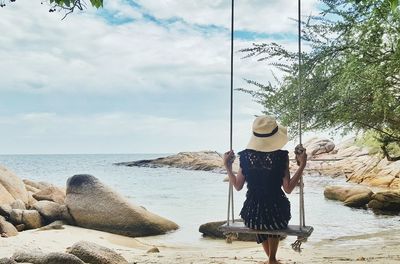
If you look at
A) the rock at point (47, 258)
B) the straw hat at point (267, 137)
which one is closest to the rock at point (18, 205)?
the rock at point (47, 258)

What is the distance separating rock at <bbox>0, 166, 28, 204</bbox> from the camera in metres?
16.2

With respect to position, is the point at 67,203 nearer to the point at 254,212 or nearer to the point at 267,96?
the point at 267,96

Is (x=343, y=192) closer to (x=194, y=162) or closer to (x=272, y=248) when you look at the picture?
(x=272, y=248)

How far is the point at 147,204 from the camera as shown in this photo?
27.1 metres

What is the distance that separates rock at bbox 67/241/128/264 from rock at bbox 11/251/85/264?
1.61ft

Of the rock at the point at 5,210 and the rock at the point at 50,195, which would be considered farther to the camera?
the rock at the point at 50,195

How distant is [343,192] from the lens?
25281mm

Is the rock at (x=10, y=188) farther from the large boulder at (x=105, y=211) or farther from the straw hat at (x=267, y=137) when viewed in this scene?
the straw hat at (x=267, y=137)

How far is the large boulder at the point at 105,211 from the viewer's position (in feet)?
48.2

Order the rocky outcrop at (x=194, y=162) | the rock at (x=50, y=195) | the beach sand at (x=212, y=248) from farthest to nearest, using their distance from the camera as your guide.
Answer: the rocky outcrop at (x=194, y=162) → the rock at (x=50, y=195) → the beach sand at (x=212, y=248)

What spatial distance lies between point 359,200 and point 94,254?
16413mm

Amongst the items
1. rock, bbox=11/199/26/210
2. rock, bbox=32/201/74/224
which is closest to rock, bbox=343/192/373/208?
rock, bbox=32/201/74/224

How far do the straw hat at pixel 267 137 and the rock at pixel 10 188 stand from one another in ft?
38.8

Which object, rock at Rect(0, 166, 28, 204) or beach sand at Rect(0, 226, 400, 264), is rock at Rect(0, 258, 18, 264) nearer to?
beach sand at Rect(0, 226, 400, 264)
